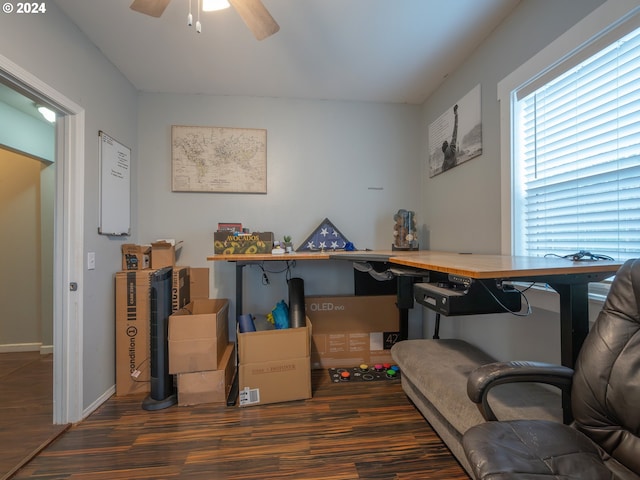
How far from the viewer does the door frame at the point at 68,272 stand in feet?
5.68

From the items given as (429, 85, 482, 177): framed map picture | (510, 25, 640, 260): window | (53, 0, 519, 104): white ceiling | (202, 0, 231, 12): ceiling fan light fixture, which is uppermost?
(53, 0, 519, 104): white ceiling

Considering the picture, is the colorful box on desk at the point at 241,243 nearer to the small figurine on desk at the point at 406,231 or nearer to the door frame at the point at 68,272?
the door frame at the point at 68,272

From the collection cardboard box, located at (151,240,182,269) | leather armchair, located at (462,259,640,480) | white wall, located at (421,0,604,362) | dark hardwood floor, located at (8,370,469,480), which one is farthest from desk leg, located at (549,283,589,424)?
cardboard box, located at (151,240,182,269)

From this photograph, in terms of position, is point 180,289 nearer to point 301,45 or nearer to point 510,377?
point 301,45

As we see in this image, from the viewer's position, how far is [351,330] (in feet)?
8.33

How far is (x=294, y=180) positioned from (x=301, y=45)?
3.60 ft

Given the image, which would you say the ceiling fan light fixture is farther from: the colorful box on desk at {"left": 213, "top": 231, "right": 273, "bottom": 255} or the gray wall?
the colorful box on desk at {"left": 213, "top": 231, "right": 273, "bottom": 255}

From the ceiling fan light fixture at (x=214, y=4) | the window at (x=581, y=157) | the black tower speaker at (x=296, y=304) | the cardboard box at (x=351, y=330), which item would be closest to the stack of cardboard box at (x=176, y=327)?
the black tower speaker at (x=296, y=304)

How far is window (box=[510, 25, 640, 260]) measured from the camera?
44.6 inches

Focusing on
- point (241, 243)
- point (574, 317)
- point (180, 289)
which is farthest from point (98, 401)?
point (574, 317)

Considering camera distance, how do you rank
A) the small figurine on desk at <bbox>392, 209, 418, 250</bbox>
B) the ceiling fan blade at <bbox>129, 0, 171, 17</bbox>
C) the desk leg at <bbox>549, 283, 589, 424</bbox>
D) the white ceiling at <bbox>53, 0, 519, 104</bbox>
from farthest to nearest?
the small figurine on desk at <bbox>392, 209, 418, 250</bbox> < the white ceiling at <bbox>53, 0, 519, 104</bbox> < the ceiling fan blade at <bbox>129, 0, 171, 17</bbox> < the desk leg at <bbox>549, 283, 589, 424</bbox>

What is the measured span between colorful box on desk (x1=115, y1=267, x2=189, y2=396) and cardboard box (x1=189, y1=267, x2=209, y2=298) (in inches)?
16.7

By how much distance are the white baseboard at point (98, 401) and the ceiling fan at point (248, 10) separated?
243 cm

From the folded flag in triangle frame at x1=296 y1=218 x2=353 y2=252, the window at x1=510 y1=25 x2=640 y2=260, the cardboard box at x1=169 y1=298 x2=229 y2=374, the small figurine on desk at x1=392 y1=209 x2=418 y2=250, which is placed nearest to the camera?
the window at x1=510 y1=25 x2=640 y2=260
